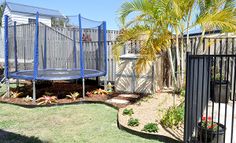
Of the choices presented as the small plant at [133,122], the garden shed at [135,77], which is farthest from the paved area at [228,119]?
the garden shed at [135,77]

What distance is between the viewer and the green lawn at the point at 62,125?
15.0 feet

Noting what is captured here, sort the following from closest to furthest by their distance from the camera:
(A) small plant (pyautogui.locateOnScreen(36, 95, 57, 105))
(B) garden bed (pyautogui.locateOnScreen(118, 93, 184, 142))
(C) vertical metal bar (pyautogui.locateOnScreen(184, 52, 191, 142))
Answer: (C) vertical metal bar (pyautogui.locateOnScreen(184, 52, 191, 142)) < (B) garden bed (pyautogui.locateOnScreen(118, 93, 184, 142)) < (A) small plant (pyautogui.locateOnScreen(36, 95, 57, 105))

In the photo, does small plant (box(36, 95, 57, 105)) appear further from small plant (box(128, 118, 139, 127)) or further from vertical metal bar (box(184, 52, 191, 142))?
vertical metal bar (box(184, 52, 191, 142))

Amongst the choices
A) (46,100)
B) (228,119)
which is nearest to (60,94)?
(46,100)

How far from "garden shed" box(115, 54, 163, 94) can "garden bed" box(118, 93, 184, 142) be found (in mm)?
441

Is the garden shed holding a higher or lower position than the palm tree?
lower

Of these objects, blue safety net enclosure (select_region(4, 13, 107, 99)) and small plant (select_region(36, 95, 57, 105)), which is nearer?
small plant (select_region(36, 95, 57, 105))

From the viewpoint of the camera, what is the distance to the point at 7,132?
4938 millimetres

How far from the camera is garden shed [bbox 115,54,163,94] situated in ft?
26.1

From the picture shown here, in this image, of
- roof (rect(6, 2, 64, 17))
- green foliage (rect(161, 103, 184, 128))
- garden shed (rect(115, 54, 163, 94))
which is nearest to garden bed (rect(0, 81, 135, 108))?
garden shed (rect(115, 54, 163, 94))

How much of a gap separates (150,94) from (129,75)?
35.1 inches

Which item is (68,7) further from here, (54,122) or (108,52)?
(54,122)

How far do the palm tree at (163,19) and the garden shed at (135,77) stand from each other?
2.83ft

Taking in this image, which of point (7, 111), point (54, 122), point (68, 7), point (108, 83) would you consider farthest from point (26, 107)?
point (68, 7)
